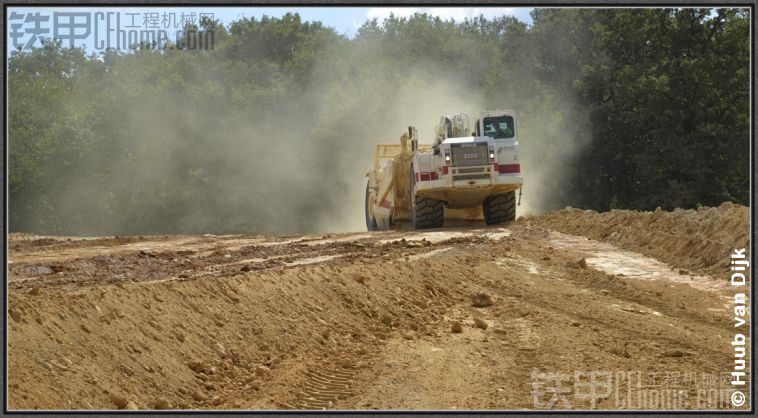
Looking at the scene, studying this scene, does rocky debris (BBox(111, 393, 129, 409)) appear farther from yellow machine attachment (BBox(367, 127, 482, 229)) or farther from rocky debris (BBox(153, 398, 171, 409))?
yellow machine attachment (BBox(367, 127, 482, 229))

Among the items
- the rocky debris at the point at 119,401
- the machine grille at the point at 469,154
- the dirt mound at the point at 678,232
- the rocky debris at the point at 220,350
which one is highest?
the machine grille at the point at 469,154

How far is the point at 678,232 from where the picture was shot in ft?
63.2

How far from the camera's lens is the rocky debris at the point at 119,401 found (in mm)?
7609

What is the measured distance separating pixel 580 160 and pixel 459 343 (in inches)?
1132

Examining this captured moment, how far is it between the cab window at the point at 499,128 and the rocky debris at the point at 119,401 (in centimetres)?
1691

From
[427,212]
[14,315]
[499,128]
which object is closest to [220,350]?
[14,315]

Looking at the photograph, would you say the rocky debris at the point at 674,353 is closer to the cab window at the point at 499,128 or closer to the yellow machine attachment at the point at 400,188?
the cab window at the point at 499,128

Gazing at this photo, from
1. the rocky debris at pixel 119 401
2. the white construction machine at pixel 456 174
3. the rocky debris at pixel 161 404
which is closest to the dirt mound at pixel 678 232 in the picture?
the white construction machine at pixel 456 174

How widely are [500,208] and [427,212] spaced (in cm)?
199

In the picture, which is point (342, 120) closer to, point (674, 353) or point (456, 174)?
point (456, 174)

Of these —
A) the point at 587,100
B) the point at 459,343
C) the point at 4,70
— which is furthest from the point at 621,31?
the point at 4,70

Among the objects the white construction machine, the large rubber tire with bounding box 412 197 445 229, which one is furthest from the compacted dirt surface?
the large rubber tire with bounding box 412 197 445 229

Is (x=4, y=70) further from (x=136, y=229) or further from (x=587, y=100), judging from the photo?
(x=136, y=229)

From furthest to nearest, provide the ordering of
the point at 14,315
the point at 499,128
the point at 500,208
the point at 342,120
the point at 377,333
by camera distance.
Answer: the point at 342,120, the point at 500,208, the point at 499,128, the point at 377,333, the point at 14,315
